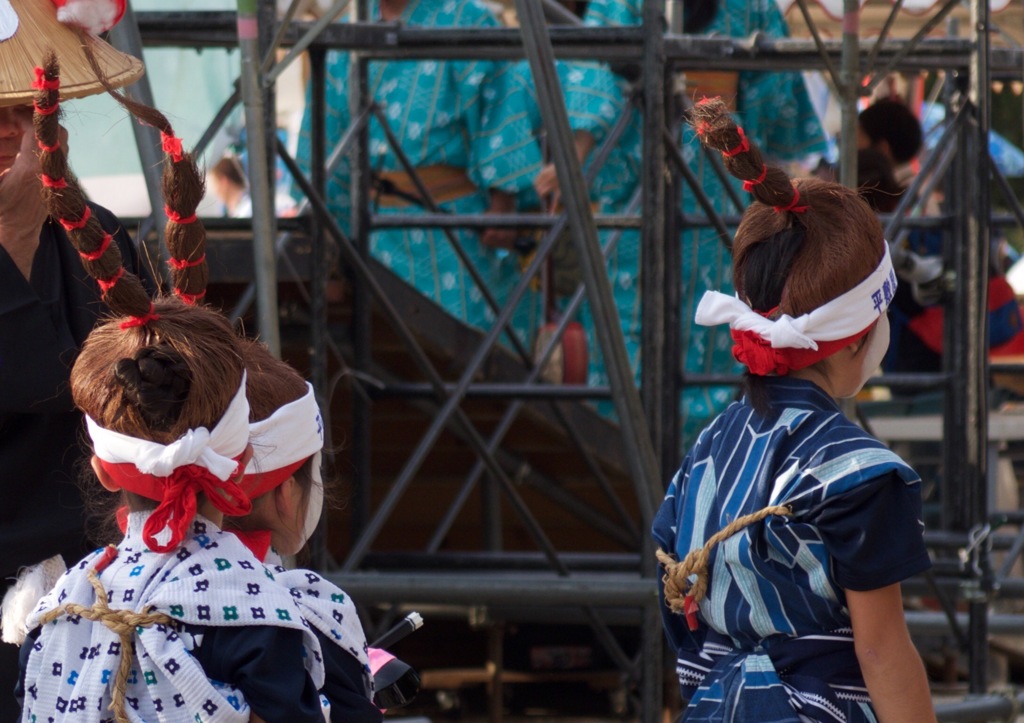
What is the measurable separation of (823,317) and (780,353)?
0.25 feet

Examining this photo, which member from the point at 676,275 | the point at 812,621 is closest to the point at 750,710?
the point at 812,621

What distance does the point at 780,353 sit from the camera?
6.61 feet

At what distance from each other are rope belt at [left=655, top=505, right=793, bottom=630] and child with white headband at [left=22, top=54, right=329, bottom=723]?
565mm

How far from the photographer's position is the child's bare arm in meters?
1.87

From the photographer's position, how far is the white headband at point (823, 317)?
198cm

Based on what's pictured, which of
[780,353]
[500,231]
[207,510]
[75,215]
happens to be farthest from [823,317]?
[500,231]

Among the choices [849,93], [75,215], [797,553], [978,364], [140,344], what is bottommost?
[978,364]

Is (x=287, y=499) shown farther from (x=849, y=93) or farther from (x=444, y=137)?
(x=444, y=137)

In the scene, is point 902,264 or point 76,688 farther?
point 902,264

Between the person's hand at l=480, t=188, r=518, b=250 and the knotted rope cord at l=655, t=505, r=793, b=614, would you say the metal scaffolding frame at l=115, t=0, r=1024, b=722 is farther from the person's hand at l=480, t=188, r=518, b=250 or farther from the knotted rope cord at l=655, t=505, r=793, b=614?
the knotted rope cord at l=655, t=505, r=793, b=614

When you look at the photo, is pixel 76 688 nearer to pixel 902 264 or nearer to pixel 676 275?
pixel 676 275

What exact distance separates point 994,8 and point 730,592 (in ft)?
10.7

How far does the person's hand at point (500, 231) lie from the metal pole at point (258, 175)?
1.75 m

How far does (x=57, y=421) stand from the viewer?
7.47 feet
